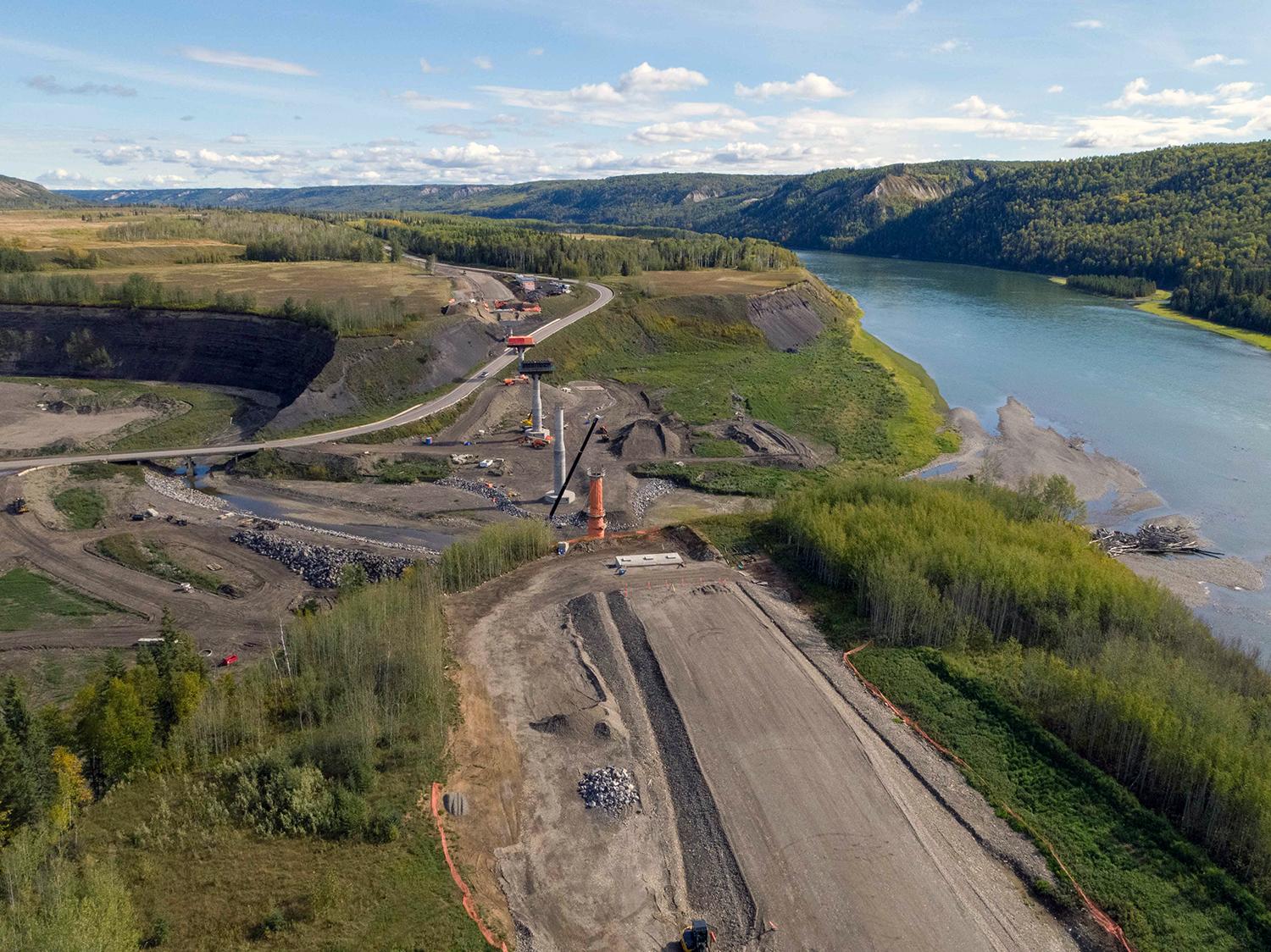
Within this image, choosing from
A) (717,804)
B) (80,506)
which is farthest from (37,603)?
(717,804)

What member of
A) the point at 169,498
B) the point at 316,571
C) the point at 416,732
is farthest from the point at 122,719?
the point at 169,498

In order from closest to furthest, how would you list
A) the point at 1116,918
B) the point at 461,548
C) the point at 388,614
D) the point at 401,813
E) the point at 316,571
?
the point at 1116,918 → the point at 401,813 → the point at 388,614 → the point at 461,548 → the point at 316,571

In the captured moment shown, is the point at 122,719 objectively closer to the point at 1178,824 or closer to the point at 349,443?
the point at 1178,824

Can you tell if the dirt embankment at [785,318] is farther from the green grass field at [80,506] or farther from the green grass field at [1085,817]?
the green grass field at [1085,817]

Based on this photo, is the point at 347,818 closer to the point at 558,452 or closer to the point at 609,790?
the point at 609,790

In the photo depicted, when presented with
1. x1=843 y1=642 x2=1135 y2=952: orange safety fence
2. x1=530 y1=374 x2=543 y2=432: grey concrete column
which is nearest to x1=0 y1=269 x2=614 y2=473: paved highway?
x1=530 y1=374 x2=543 y2=432: grey concrete column

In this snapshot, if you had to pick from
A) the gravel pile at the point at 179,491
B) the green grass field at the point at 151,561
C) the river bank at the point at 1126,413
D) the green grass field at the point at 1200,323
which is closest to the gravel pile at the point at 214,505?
the gravel pile at the point at 179,491
